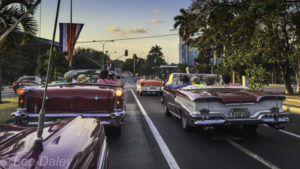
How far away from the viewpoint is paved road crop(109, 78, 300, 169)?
4260 mm

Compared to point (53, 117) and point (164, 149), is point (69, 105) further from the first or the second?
point (164, 149)

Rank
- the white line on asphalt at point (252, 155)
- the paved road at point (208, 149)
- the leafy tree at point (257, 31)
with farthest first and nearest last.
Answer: the leafy tree at point (257, 31)
the paved road at point (208, 149)
the white line on asphalt at point (252, 155)

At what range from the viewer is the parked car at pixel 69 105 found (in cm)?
508

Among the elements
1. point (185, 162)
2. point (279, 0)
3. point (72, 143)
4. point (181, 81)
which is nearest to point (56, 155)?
point (72, 143)

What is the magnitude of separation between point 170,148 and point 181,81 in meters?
5.41

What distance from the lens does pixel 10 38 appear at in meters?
12.0

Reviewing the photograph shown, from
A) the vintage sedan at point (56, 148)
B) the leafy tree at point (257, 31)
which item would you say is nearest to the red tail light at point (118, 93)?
the vintage sedan at point (56, 148)

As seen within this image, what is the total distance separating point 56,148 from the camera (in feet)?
5.60

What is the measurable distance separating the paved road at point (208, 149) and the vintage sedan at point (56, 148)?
6.93ft

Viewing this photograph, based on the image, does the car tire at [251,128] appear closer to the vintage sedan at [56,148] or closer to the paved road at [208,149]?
the paved road at [208,149]

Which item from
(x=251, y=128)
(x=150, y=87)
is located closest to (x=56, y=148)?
(x=251, y=128)

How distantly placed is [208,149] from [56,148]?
3.96m

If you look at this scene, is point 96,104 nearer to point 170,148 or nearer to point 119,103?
point 119,103

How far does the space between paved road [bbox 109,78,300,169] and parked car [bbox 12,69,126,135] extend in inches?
28.8
